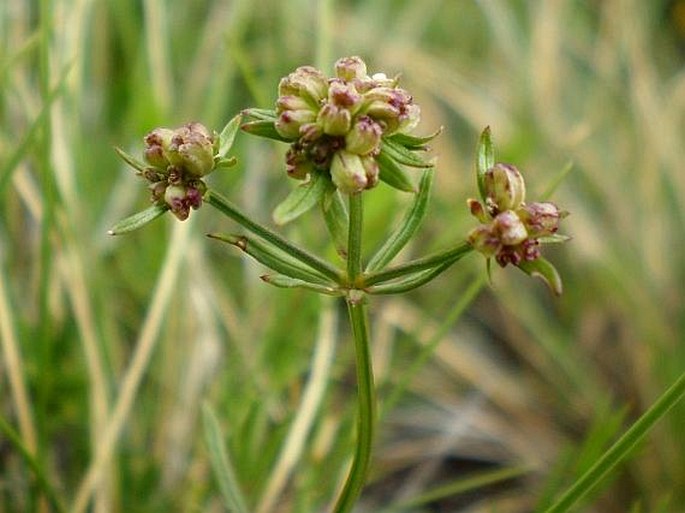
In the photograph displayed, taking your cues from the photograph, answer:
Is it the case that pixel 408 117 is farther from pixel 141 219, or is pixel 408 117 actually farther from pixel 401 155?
pixel 141 219

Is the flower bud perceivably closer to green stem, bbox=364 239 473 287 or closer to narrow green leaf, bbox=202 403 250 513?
green stem, bbox=364 239 473 287

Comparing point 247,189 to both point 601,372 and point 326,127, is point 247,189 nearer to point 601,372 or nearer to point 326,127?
point 601,372

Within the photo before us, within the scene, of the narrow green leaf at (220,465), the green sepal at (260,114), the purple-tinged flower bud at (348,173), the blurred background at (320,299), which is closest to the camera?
the purple-tinged flower bud at (348,173)

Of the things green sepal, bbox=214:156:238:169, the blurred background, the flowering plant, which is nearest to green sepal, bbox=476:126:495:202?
the flowering plant

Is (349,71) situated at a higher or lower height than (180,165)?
higher

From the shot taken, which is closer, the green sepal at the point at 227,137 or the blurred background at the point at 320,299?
the green sepal at the point at 227,137

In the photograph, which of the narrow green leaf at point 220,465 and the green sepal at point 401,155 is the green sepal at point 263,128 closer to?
the green sepal at point 401,155

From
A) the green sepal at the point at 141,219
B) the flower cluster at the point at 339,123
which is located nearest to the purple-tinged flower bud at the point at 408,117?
the flower cluster at the point at 339,123

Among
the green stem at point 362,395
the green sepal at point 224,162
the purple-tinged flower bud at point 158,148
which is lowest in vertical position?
the green stem at point 362,395

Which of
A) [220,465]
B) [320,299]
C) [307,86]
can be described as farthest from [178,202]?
[320,299]
